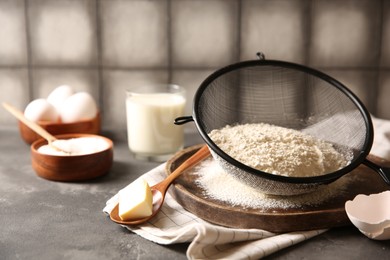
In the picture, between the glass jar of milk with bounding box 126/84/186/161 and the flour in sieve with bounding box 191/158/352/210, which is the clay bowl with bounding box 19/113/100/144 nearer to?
the glass jar of milk with bounding box 126/84/186/161

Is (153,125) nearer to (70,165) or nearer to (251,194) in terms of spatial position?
(70,165)

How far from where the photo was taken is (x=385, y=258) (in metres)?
0.91

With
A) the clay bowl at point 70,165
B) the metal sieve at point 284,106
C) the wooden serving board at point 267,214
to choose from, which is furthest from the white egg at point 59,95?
the wooden serving board at point 267,214

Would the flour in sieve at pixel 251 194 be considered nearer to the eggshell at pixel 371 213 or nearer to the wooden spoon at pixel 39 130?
the eggshell at pixel 371 213

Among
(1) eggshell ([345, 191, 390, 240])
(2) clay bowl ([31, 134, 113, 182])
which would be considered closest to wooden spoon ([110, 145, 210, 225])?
(2) clay bowl ([31, 134, 113, 182])

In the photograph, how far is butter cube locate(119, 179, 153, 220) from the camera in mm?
1001

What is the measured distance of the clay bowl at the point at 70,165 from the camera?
1232 millimetres

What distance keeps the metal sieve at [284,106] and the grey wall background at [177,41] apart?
0.74 feet

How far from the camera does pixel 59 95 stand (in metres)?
1.55

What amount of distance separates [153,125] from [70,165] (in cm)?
25

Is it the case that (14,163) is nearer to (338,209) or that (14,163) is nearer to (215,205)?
(215,205)

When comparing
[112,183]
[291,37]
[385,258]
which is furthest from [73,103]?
[385,258]

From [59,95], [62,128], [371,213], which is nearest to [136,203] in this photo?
[371,213]

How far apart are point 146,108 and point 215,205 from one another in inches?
17.6
